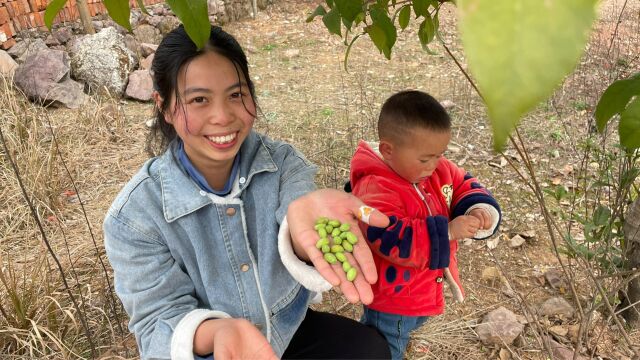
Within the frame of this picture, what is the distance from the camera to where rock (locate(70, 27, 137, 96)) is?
489cm

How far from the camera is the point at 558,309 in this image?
2.25 metres

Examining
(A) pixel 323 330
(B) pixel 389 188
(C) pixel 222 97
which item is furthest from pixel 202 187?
(A) pixel 323 330

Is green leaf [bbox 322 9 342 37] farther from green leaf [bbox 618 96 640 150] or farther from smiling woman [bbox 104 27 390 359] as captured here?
green leaf [bbox 618 96 640 150]

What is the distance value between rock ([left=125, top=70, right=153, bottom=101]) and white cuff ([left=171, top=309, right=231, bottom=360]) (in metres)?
4.06

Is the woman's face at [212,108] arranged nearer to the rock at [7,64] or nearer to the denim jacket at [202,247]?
the denim jacket at [202,247]

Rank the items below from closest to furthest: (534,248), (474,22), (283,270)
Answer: (474,22) < (283,270) < (534,248)

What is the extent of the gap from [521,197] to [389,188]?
1.72 metres

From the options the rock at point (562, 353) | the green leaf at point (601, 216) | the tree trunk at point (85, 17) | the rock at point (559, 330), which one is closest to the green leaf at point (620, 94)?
the green leaf at point (601, 216)

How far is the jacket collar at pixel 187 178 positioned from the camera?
4.40 ft

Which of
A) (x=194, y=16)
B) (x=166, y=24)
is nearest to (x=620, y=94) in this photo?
(x=194, y=16)

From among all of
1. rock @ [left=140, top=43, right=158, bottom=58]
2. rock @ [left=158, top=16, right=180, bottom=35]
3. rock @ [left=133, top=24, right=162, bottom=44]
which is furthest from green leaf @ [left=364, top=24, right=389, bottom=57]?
rock @ [left=158, top=16, right=180, bottom=35]

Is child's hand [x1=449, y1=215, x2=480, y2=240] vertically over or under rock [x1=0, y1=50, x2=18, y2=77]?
over

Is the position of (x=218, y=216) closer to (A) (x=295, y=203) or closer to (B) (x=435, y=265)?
(A) (x=295, y=203)

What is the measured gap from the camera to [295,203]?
4.17 feet
